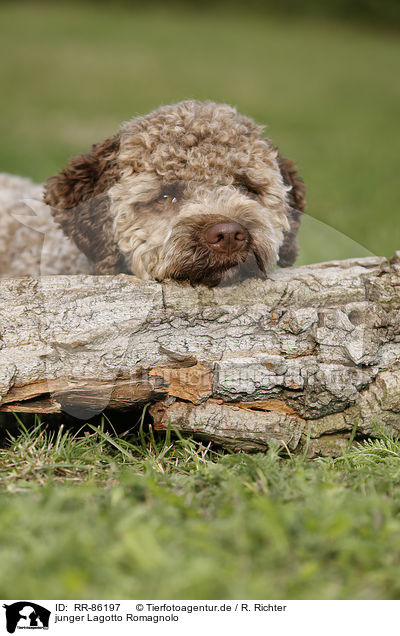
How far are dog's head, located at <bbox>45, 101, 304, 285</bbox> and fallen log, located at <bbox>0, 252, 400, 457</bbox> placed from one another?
12.8 inches

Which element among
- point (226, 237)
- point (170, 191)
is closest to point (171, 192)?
point (170, 191)

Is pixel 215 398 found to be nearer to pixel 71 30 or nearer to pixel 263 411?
pixel 263 411

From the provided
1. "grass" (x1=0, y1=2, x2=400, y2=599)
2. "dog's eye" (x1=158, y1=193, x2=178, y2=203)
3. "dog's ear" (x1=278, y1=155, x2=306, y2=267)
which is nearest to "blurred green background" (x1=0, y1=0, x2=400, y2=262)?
"dog's ear" (x1=278, y1=155, x2=306, y2=267)

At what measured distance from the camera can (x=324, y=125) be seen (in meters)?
17.8

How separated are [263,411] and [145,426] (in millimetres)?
630

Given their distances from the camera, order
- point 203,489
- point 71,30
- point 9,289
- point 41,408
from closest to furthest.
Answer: point 203,489
point 41,408
point 9,289
point 71,30

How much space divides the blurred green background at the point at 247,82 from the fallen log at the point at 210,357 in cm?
111

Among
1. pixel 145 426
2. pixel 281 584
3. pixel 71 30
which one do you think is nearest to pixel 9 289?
pixel 145 426

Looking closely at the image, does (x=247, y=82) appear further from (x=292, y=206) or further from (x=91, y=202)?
(x=91, y=202)

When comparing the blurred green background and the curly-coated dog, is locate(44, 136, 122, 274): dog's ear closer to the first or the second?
the curly-coated dog

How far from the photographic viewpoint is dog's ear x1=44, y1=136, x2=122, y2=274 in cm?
366

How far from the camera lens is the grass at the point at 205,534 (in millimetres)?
1713
